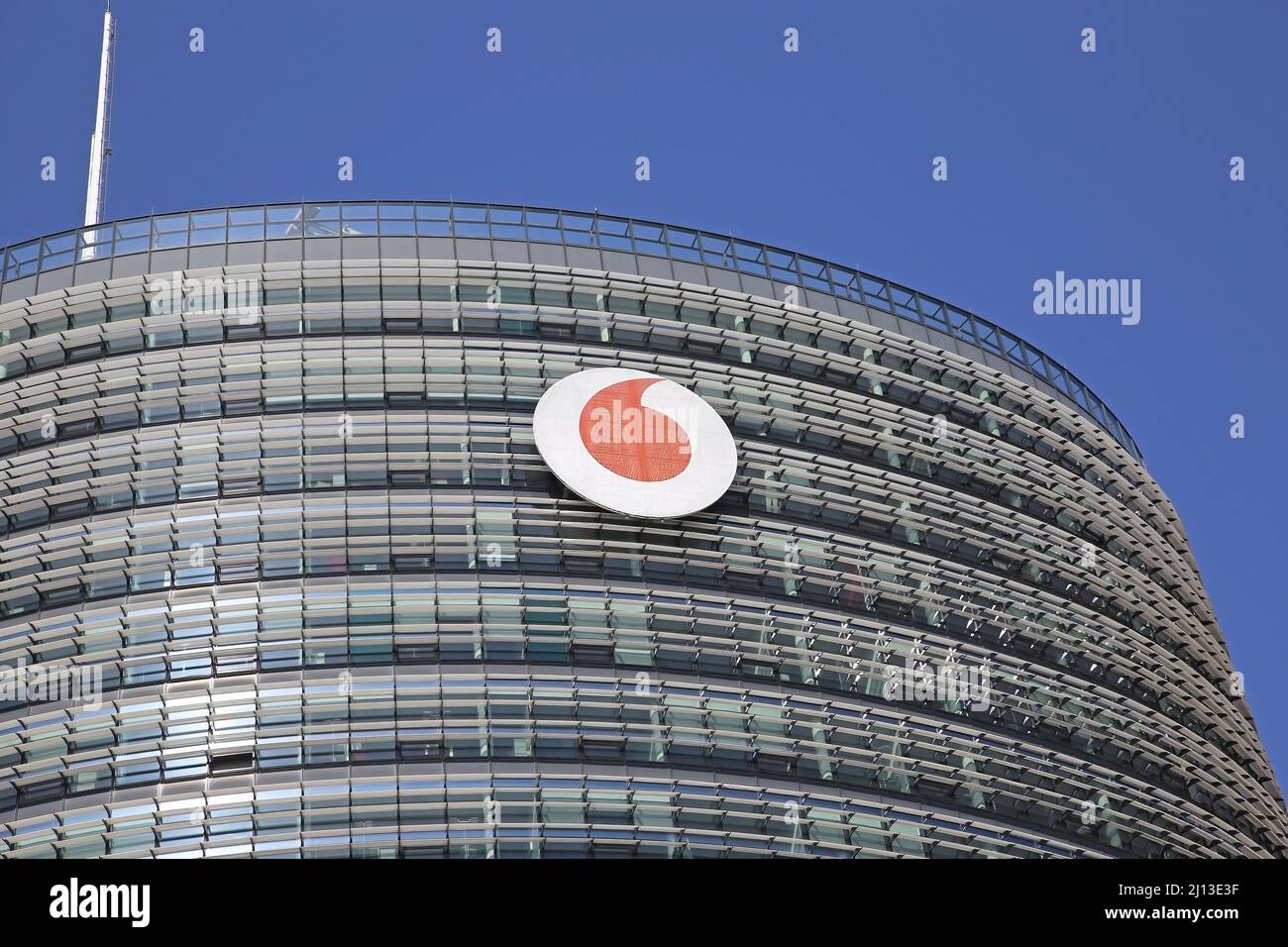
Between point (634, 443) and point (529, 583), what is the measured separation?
635 centimetres

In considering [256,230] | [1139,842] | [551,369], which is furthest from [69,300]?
[1139,842]

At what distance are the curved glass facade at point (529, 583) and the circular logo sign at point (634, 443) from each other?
3.37ft

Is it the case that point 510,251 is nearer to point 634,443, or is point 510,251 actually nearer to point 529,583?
point 634,443

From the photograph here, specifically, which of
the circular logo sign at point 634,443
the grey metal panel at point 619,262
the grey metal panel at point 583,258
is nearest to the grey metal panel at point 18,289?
the grey metal panel at point 583,258

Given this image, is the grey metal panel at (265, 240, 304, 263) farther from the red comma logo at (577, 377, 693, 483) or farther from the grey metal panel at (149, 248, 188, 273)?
the red comma logo at (577, 377, 693, 483)

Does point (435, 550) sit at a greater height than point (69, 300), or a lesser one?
lesser

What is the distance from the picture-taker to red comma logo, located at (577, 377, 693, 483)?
225 feet

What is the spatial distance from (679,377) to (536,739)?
1632cm

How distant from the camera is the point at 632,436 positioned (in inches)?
2721

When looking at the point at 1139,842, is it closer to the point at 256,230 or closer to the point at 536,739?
the point at 536,739

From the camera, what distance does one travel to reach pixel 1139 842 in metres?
69.7

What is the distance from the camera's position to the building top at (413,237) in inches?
2945

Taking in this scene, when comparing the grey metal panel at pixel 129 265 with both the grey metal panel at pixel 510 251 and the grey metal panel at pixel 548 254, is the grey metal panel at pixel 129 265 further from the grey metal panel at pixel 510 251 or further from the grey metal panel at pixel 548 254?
the grey metal panel at pixel 548 254
